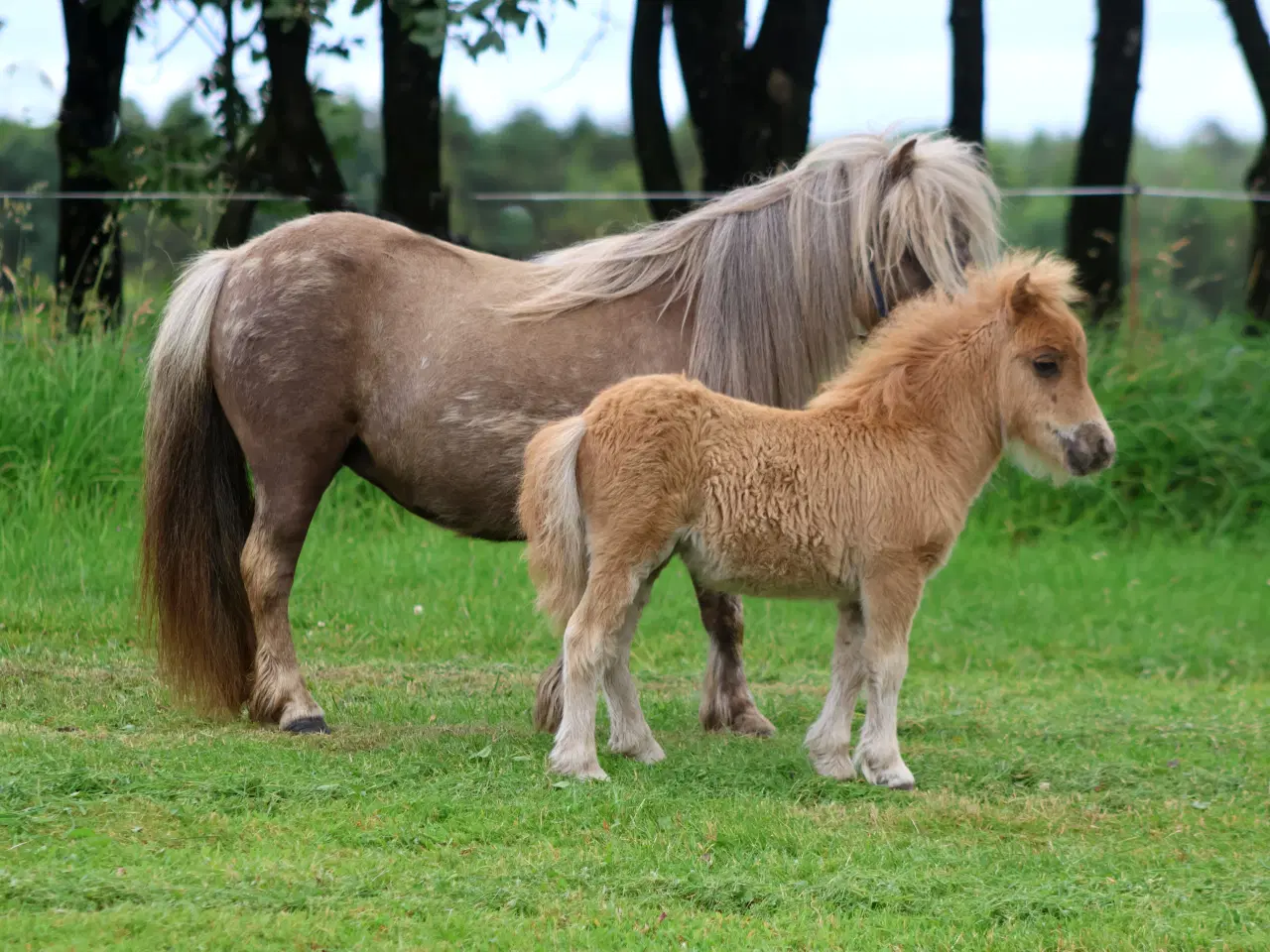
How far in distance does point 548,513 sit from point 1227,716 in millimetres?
3686

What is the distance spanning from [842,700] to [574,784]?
101cm

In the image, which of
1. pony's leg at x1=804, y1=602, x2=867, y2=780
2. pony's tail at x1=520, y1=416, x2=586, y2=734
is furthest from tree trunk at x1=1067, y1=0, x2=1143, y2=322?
pony's tail at x1=520, y1=416, x2=586, y2=734

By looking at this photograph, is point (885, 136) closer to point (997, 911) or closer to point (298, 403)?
point (298, 403)

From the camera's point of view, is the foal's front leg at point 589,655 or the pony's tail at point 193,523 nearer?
the foal's front leg at point 589,655

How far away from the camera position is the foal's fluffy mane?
5.15 m

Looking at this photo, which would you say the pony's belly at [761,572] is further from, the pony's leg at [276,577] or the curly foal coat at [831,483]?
the pony's leg at [276,577]

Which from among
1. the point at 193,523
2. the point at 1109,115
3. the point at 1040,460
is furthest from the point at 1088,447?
the point at 1109,115

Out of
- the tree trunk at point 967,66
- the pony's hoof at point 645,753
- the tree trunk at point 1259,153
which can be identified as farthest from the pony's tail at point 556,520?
the tree trunk at point 1259,153

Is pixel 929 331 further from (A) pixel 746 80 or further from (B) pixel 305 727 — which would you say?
(A) pixel 746 80

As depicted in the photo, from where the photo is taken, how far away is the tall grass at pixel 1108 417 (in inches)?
364

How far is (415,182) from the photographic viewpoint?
37.9 ft

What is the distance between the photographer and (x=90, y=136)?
1185 centimetres

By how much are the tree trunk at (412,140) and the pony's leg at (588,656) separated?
704 centimetres

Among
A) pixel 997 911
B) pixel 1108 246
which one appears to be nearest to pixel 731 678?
pixel 997 911
